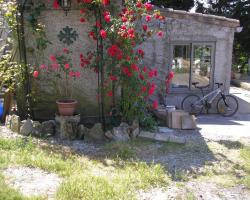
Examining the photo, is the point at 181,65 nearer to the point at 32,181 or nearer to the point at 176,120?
the point at 176,120

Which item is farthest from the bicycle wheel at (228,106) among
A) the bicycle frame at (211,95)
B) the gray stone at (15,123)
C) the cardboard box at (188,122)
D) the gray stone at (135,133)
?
the gray stone at (15,123)

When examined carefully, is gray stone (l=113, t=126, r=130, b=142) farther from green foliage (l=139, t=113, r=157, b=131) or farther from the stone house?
the stone house

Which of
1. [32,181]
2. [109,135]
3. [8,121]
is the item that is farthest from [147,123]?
[32,181]

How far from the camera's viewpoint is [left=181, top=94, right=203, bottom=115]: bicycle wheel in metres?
10.6

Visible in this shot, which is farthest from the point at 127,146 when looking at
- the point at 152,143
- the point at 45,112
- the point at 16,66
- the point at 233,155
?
the point at 16,66

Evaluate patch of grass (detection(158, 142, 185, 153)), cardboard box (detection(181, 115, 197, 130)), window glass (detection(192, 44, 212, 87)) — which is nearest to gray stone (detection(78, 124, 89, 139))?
patch of grass (detection(158, 142, 185, 153))

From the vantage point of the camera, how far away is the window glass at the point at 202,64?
35.5ft

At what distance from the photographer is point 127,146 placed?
6.70 metres

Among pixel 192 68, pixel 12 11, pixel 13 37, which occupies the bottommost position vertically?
pixel 192 68

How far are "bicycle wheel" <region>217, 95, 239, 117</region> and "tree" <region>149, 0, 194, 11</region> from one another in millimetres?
11136

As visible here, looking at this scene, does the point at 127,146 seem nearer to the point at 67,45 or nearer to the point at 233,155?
the point at 233,155

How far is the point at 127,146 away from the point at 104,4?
111 inches

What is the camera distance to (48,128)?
24.2ft

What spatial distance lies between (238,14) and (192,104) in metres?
11.7
